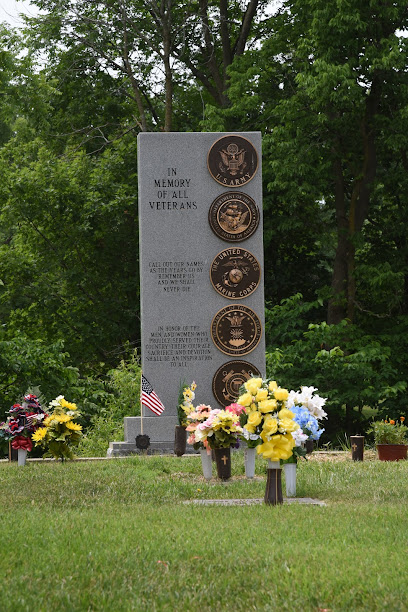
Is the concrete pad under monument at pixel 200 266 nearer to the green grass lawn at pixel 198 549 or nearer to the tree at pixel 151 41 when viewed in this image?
the green grass lawn at pixel 198 549

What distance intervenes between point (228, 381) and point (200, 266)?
1963mm

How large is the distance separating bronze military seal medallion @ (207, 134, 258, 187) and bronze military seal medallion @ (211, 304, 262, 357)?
85.5 inches

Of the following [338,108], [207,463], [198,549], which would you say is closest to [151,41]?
[338,108]

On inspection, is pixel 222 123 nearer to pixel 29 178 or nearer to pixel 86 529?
pixel 29 178

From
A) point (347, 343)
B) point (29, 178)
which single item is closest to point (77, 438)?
point (347, 343)

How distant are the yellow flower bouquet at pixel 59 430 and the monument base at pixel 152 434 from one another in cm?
191

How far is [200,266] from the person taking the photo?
13891mm

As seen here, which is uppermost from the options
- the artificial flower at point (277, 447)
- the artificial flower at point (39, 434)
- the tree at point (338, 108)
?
the tree at point (338, 108)

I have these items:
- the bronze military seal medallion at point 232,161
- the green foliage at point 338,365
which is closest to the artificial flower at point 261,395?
the bronze military seal medallion at point 232,161

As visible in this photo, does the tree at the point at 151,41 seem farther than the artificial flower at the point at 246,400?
Yes

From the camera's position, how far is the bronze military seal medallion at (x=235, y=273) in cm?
1390

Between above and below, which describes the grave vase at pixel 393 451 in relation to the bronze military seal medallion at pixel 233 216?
below

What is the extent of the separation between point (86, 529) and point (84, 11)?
2168 cm

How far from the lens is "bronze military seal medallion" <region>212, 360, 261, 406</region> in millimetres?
13695
